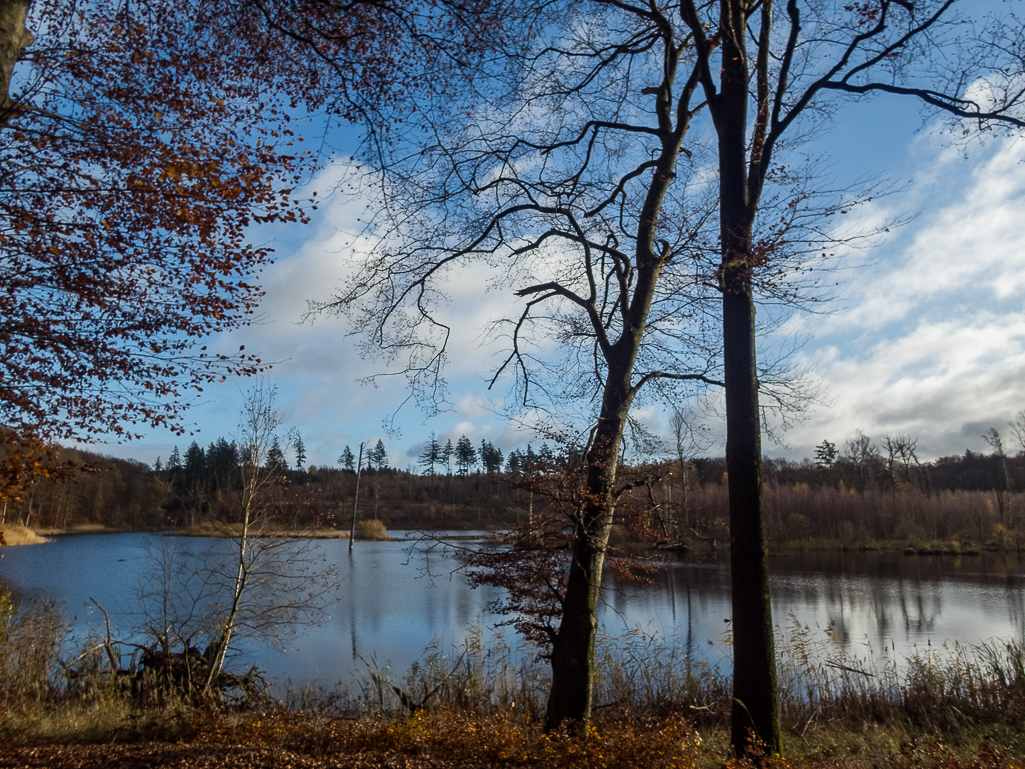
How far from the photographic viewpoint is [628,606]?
16.8m

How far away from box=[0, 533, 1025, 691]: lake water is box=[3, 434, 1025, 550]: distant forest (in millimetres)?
1279

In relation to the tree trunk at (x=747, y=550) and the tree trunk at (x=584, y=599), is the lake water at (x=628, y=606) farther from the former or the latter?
the tree trunk at (x=747, y=550)

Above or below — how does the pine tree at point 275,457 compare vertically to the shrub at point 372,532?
above

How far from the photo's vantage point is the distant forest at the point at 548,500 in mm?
7422

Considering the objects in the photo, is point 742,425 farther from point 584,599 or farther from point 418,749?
point 418,749

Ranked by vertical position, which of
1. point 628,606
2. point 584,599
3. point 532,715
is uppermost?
point 584,599

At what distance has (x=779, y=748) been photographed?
517cm

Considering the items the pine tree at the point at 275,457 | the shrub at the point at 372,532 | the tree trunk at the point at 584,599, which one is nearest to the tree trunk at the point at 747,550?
the tree trunk at the point at 584,599

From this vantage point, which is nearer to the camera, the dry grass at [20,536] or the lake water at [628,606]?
the lake water at [628,606]

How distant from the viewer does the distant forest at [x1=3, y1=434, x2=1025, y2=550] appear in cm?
742

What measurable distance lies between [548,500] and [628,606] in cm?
1124

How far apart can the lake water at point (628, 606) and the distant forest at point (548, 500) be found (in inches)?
50.3

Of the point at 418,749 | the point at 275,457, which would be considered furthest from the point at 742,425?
the point at 275,457

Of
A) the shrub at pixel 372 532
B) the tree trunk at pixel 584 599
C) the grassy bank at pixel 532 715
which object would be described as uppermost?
the tree trunk at pixel 584 599
